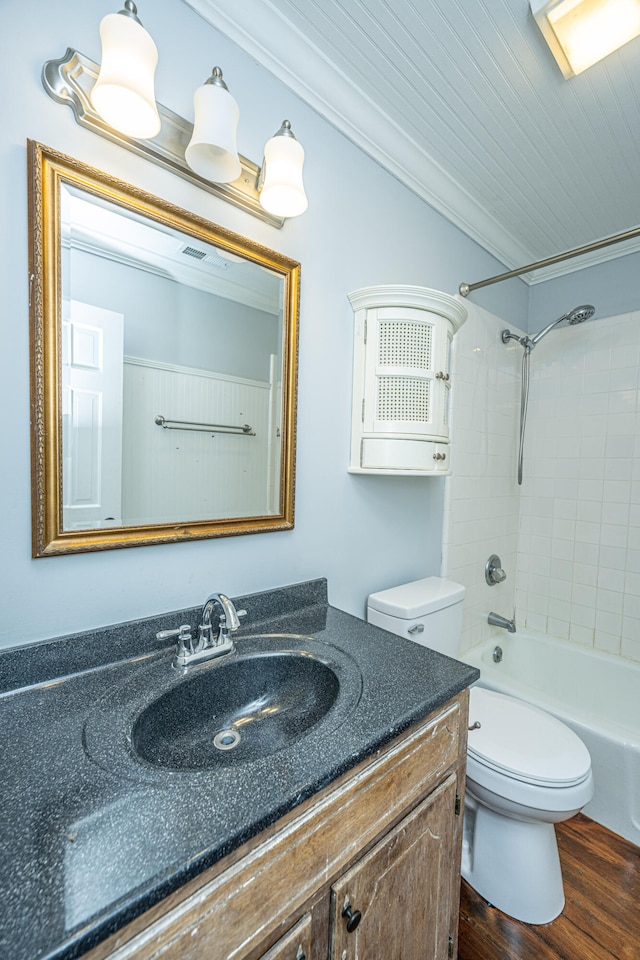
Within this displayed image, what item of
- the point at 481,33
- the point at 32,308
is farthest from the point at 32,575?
the point at 481,33

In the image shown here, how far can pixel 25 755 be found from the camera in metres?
0.63

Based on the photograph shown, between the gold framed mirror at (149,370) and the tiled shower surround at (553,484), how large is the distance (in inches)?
39.9

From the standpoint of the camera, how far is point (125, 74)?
30.5 inches

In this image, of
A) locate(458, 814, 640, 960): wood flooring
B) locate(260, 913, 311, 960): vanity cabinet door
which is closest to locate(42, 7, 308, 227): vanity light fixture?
locate(260, 913, 311, 960): vanity cabinet door

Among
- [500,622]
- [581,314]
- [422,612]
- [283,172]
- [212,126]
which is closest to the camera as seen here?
[212,126]

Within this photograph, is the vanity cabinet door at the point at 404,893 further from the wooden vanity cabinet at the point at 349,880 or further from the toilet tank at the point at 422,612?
the toilet tank at the point at 422,612

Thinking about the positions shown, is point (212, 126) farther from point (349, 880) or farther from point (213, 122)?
point (349, 880)

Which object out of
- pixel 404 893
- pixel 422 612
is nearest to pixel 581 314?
pixel 422 612

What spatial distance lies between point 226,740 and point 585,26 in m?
1.96

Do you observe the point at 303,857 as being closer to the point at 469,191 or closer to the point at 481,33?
the point at 481,33

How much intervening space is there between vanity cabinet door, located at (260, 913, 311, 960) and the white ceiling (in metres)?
1.84

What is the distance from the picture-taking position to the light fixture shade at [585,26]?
1.03 meters

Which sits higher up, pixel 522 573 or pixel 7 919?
pixel 7 919

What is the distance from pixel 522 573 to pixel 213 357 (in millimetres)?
2158
